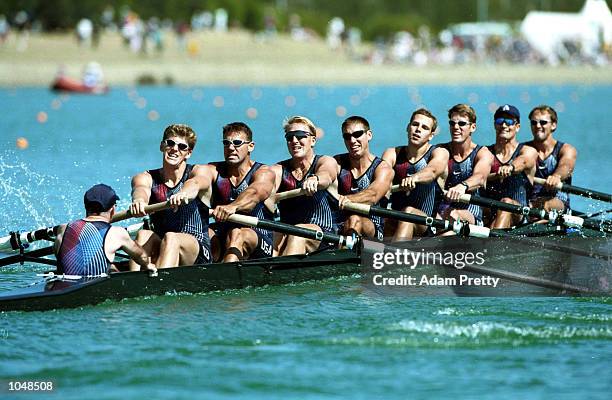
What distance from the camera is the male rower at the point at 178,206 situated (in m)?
9.38

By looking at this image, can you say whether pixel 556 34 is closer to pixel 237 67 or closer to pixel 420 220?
pixel 237 67

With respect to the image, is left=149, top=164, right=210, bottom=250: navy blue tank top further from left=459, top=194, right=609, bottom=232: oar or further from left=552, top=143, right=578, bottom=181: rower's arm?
left=552, top=143, right=578, bottom=181: rower's arm

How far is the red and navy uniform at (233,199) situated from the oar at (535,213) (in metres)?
2.14

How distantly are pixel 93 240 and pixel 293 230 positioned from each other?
187 cm

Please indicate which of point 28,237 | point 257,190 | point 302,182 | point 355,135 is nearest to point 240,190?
point 257,190

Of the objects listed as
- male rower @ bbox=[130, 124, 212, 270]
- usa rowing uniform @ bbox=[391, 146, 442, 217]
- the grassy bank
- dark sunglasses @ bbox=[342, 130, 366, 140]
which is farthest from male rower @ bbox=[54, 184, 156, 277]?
the grassy bank

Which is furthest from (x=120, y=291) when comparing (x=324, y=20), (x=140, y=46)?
(x=324, y=20)

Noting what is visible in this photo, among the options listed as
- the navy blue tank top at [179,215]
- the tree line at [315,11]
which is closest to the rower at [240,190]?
the navy blue tank top at [179,215]

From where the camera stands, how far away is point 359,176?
421 inches

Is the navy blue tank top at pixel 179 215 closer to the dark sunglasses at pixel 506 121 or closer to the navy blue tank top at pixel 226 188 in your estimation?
the navy blue tank top at pixel 226 188

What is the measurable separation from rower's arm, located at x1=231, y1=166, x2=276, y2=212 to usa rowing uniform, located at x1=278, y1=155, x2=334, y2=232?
333 millimetres

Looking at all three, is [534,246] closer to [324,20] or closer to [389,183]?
[389,183]

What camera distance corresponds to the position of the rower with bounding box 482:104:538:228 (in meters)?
12.3

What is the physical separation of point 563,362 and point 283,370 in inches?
77.1
